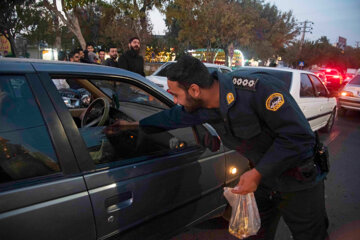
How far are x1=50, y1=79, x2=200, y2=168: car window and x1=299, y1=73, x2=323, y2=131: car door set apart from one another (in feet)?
10.9

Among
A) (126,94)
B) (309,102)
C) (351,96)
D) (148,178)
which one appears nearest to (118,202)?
(148,178)

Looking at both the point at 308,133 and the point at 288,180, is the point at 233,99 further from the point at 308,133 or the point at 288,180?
the point at 288,180

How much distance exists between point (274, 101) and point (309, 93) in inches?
164

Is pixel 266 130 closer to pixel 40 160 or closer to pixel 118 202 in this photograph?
pixel 118 202

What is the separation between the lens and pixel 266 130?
52.0 inches

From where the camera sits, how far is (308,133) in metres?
1.23

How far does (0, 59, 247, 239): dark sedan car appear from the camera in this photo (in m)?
1.17

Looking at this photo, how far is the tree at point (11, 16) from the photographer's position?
578 inches

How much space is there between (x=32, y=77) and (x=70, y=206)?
673 millimetres

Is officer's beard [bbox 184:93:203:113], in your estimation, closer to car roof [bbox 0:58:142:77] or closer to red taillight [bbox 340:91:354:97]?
car roof [bbox 0:58:142:77]

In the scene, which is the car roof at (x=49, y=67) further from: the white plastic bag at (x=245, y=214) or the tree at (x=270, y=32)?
the tree at (x=270, y=32)

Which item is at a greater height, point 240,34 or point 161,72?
point 240,34

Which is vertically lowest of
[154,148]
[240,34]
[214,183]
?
[214,183]

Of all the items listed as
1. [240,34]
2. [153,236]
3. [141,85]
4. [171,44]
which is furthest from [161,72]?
[171,44]
